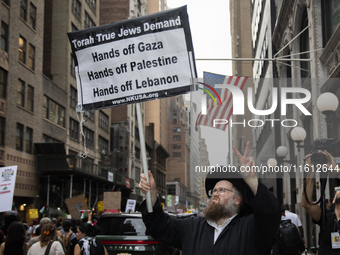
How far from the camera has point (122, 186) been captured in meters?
53.2

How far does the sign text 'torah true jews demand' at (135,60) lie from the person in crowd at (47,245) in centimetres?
264

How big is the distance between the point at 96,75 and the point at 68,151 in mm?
34933

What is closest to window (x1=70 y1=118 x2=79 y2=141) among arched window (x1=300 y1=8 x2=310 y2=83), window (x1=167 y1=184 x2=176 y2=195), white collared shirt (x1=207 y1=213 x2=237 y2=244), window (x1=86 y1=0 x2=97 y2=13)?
window (x1=86 y1=0 x2=97 y2=13)

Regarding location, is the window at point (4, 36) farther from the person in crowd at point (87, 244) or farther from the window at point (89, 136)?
the person in crowd at point (87, 244)

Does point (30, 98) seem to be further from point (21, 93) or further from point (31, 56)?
point (31, 56)

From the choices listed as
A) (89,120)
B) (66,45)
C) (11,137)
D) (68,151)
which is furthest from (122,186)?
(11,137)

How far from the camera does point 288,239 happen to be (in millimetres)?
8062

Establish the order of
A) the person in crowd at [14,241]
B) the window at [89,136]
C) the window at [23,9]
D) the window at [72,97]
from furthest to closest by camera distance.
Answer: the window at [89,136] → the window at [72,97] → the window at [23,9] → the person in crowd at [14,241]

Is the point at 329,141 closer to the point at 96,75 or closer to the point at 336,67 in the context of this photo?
the point at 96,75

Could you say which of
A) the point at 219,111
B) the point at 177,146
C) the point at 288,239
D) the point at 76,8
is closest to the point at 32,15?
the point at 76,8

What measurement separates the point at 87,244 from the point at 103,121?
146 ft

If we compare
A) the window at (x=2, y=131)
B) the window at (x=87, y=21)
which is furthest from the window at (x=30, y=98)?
the window at (x=87, y=21)

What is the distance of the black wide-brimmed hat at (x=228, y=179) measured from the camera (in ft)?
13.0

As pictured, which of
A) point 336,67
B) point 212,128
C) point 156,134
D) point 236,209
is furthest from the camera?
point 156,134
